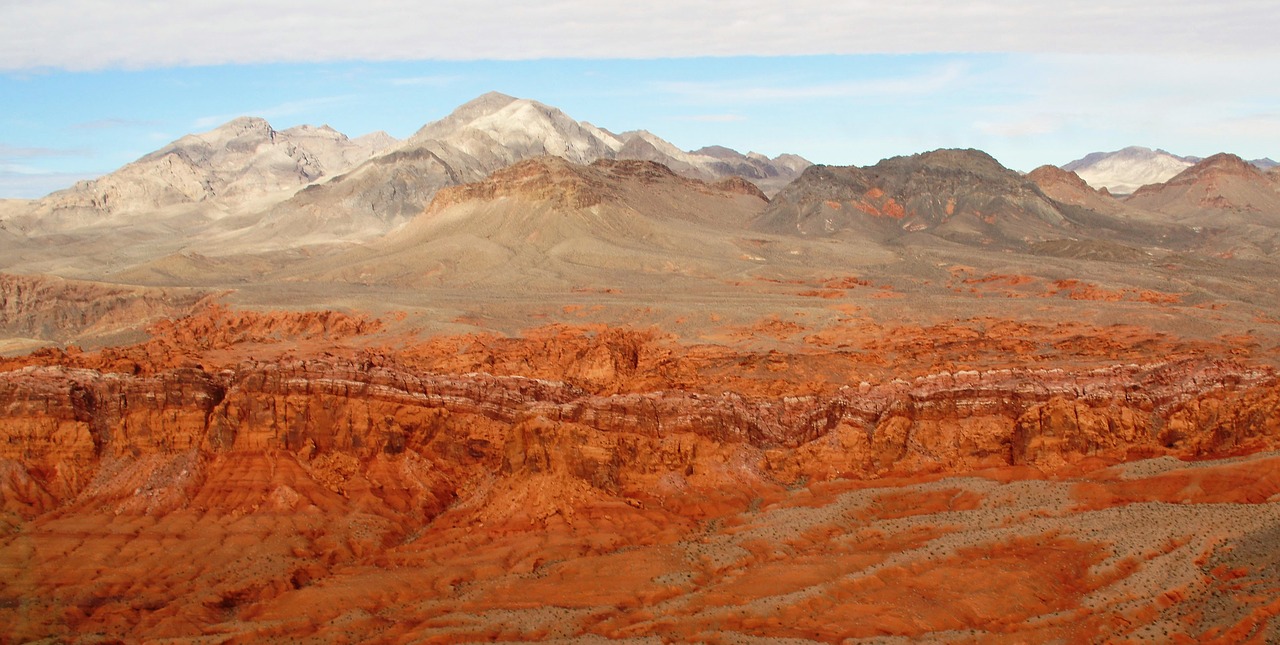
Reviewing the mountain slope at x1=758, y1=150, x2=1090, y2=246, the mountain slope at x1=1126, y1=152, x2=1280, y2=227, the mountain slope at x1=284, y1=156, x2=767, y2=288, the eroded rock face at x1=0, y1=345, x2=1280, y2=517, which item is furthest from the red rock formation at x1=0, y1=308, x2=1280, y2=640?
the mountain slope at x1=1126, y1=152, x2=1280, y2=227

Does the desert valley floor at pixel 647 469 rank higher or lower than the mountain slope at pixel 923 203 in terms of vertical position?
lower

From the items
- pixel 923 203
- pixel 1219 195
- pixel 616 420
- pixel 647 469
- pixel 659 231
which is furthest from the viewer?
pixel 1219 195

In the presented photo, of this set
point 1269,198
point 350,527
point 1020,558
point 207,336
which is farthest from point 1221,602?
point 1269,198

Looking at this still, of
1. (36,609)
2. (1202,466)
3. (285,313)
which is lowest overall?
(36,609)

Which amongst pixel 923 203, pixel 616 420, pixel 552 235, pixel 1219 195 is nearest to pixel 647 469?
pixel 616 420

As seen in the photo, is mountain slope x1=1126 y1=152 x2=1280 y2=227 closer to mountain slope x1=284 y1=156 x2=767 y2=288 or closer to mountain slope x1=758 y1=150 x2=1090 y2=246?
mountain slope x1=758 y1=150 x2=1090 y2=246

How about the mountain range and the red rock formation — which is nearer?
the red rock formation

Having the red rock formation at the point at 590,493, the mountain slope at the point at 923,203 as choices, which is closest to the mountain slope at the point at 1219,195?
the mountain slope at the point at 923,203

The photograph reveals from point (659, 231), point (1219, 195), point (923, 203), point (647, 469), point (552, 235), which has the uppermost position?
point (1219, 195)

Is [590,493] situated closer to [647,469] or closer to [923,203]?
[647,469]

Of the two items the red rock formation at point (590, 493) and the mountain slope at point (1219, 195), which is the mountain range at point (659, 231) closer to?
the mountain slope at point (1219, 195)

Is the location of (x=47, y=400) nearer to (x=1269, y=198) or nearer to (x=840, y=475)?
(x=840, y=475)
